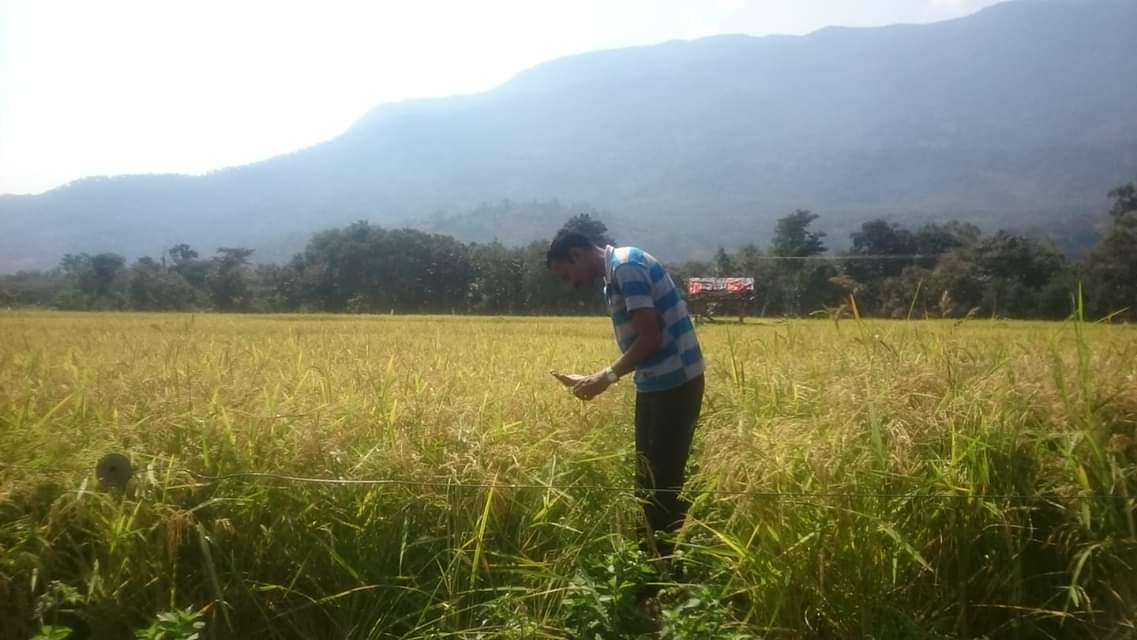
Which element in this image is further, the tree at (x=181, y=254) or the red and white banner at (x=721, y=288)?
the tree at (x=181, y=254)

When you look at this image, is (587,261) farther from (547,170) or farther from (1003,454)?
(547,170)

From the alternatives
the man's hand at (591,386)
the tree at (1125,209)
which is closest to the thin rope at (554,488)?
the man's hand at (591,386)

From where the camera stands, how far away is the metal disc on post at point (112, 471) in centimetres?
250

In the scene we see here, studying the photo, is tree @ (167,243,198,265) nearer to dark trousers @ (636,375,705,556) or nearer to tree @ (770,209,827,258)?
tree @ (770,209,827,258)

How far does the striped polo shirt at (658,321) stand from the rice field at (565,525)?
0.38 metres

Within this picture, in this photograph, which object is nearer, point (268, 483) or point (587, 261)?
point (268, 483)

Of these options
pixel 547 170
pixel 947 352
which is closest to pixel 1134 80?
pixel 547 170

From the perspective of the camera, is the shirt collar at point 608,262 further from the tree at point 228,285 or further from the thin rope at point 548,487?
the tree at point 228,285

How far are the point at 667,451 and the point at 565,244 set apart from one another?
38.7 inches

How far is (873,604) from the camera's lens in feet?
→ 8.09

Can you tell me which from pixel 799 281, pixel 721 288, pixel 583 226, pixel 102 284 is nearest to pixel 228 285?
pixel 102 284

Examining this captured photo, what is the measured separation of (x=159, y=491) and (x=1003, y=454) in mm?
3245

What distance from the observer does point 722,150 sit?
135500mm

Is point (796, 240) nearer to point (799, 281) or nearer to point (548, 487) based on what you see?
point (799, 281)
